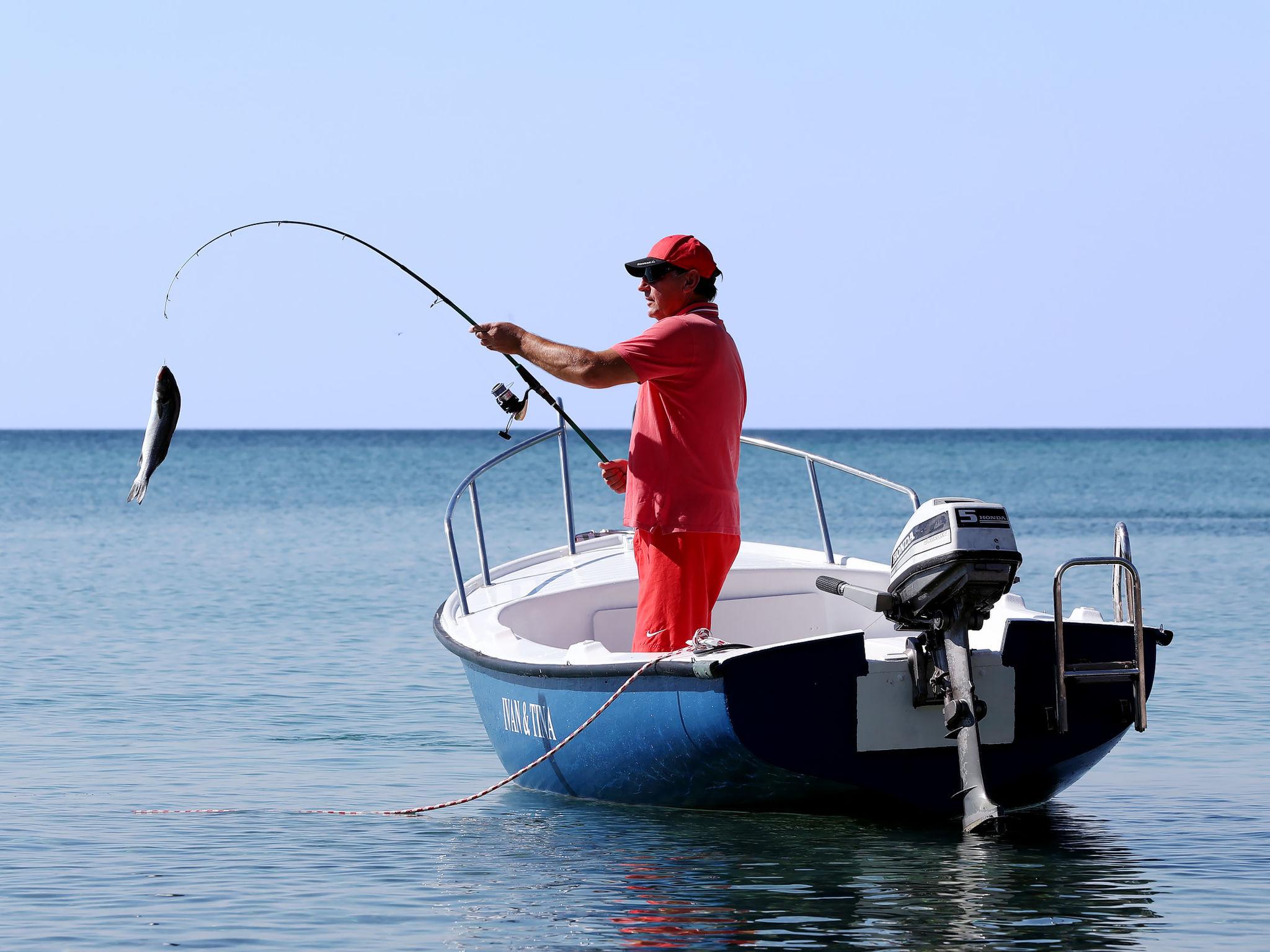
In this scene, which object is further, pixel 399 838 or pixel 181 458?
pixel 181 458

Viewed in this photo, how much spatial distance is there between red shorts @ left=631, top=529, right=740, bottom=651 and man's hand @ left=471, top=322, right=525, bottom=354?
2.57 ft

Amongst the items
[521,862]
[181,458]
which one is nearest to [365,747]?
[521,862]

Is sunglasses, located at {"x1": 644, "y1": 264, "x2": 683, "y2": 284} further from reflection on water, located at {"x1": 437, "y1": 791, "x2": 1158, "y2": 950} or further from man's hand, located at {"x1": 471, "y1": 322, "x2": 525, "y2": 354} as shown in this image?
reflection on water, located at {"x1": 437, "y1": 791, "x2": 1158, "y2": 950}

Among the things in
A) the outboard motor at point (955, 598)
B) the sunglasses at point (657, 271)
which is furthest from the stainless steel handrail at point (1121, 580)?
the sunglasses at point (657, 271)

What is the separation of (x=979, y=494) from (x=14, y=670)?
131 feet

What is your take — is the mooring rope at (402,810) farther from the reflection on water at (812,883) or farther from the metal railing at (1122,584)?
the metal railing at (1122,584)

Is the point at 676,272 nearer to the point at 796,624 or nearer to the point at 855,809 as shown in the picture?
the point at 855,809

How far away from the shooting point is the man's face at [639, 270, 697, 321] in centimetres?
635

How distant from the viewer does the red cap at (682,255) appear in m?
6.34

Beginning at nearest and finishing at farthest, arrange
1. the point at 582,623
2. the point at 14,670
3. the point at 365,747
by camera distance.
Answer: the point at 582,623 → the point at 365,747 → the point at 14,670

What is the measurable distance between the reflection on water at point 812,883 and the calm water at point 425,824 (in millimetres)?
15

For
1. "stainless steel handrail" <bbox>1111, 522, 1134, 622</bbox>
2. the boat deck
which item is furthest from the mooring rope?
"stainless steel handrail" <bbox>1111, 522, 1134, 622</bbox>

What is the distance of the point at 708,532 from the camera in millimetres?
6285

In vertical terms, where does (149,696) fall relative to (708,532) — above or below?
below
